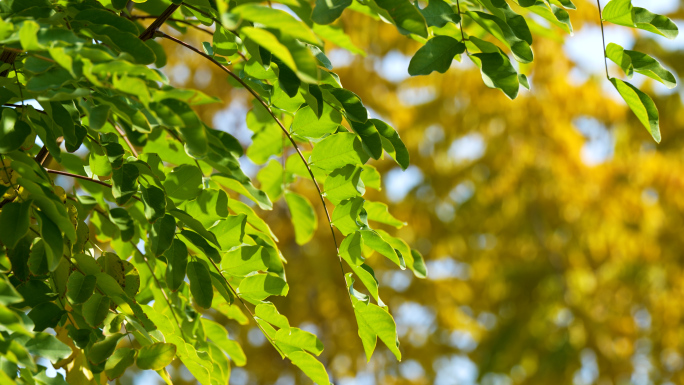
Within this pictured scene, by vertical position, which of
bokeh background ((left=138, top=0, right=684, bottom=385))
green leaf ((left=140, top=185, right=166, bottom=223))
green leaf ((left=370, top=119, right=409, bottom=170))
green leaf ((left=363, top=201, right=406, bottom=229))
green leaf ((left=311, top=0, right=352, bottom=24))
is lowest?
bokeh background ((left=138, top=0, right=684, bottom=385))

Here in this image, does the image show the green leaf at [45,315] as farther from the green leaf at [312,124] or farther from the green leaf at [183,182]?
the green leaf at [312,124]

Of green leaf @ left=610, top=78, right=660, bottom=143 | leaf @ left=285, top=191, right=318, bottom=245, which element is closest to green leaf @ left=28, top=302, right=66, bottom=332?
leaf @ left=285, top=191, right=318, bottom=245

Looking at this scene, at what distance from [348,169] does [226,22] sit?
0.38m

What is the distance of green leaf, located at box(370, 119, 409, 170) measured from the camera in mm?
743

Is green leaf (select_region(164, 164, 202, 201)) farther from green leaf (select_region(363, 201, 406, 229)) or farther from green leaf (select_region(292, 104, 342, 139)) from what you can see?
green leaf (select_region(363, 201, 406, 229))

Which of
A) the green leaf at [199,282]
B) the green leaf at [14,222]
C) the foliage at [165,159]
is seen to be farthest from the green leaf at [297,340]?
the green leaf at [14,222]

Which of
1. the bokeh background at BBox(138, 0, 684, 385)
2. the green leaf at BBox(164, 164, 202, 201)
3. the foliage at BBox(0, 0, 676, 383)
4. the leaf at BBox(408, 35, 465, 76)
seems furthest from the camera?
the bokeh background at BBox(138, 0, 684, 385)

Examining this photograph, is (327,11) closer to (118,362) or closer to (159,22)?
(159,22)

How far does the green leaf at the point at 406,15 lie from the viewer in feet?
2.00

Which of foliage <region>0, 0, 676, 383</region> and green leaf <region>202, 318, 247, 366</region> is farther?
green leaf <region>202, 318, 247, 366</region>

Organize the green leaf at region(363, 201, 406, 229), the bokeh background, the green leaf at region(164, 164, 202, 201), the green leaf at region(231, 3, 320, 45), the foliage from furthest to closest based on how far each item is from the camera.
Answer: the bokeh background → the green leaf at region(363, 201, 406, 229) → the green leaf at region(164, 164, 202, 201) → the foliage → the green leaf at region(231, 3, 320, 45)

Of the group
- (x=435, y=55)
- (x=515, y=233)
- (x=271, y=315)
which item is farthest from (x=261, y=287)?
(x=515, y=233)

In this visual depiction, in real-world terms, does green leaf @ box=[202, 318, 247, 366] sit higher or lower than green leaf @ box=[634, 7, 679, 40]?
lower

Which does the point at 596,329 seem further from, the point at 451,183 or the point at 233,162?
the point at 233,162
